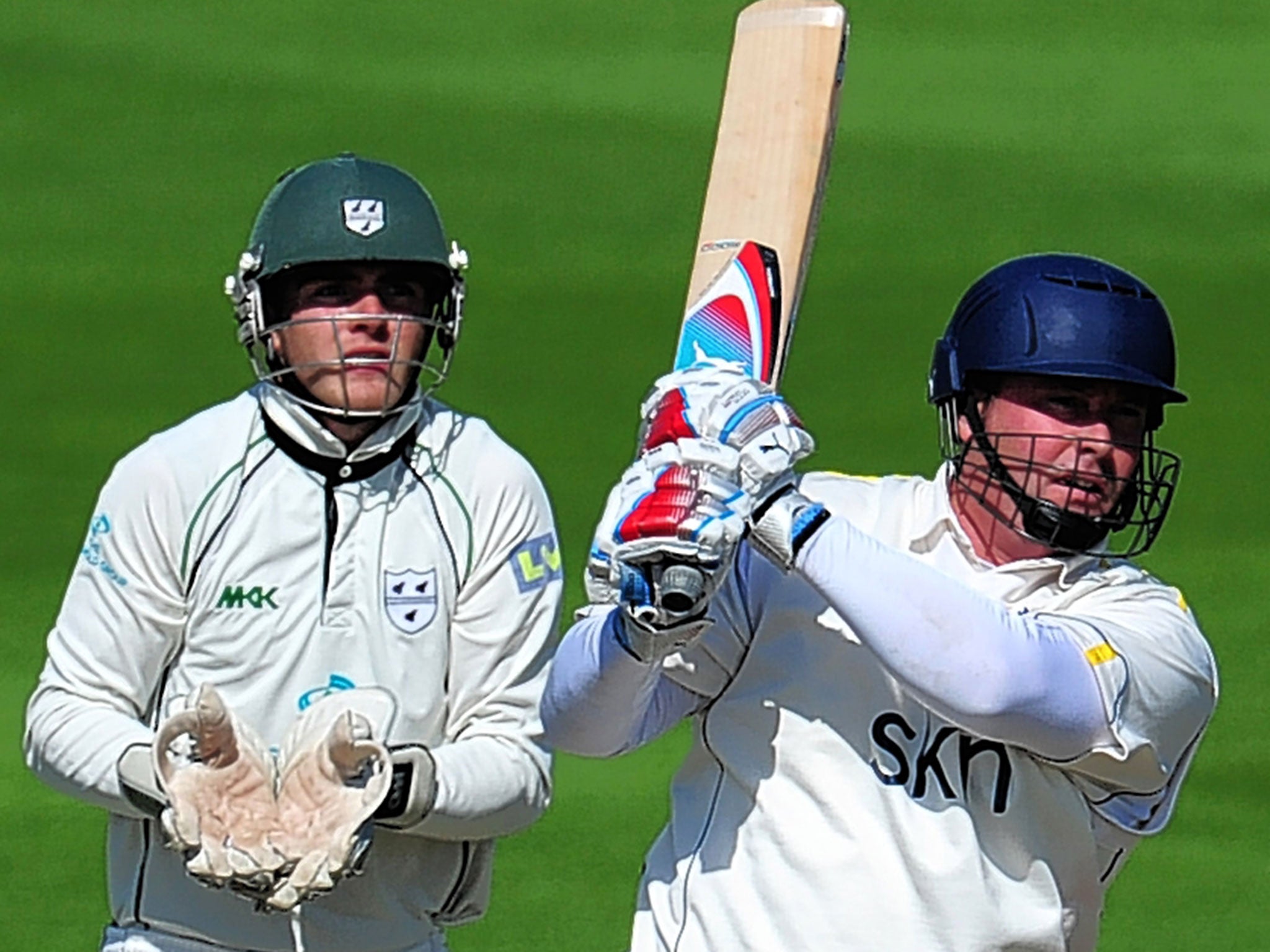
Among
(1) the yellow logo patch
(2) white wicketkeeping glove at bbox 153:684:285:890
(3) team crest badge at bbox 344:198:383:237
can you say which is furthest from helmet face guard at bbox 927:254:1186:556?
(2) white wicketkeeping glove at bbox 153:684:285:890

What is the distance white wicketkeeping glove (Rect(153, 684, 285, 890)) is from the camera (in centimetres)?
354

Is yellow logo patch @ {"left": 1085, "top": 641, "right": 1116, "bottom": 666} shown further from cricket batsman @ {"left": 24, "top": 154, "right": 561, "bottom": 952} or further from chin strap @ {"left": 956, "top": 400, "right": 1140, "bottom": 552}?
cricket batsman @ {"left": 24, "top": 154, "right": 561, "bottom": 952}

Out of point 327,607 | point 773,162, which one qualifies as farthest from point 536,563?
point 773,162

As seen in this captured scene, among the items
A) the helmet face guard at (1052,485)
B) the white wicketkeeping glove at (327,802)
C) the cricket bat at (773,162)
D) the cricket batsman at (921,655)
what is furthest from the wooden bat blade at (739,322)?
the white wicketkeeping glove at (327,802)

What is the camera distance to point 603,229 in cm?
974

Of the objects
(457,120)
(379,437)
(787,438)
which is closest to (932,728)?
(787,438)

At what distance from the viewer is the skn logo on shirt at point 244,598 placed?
3773 mm

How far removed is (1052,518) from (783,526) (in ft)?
1.44

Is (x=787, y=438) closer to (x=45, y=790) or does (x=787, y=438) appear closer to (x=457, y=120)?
(x=45, y=790)

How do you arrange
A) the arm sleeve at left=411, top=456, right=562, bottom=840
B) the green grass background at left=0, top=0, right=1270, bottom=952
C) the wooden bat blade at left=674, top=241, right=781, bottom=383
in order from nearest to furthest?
1. the wooden bat blade at left=674, top=241, right=781, bottom=383
2. the arm sleeve at left=411, top=456, right=562, bottom=840
3. the green grass background at left=0, top=0, right=1270, bottom=952

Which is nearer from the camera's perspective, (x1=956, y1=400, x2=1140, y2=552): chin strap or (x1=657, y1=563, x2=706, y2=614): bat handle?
(x1=657, y1=563, x2=706, y2=614): bat handle

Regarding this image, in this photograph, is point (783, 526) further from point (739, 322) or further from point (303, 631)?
point (303, 631)

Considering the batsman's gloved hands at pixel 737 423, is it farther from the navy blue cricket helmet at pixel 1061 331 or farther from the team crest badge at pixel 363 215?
the team crest badge at pixel 363 215

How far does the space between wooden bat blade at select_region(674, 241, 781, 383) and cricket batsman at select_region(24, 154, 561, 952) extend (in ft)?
1.83
